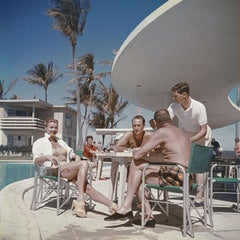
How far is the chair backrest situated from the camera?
7.34 ft

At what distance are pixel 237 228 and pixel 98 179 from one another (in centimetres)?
460

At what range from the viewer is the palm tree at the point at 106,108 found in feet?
92.9

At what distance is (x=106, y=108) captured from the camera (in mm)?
28625

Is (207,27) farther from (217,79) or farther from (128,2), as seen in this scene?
→ (217,79)

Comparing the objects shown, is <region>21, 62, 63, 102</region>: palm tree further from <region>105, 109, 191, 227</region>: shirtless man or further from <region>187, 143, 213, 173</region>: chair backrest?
<region>187, 143, 213, 173</region>: chair backrest

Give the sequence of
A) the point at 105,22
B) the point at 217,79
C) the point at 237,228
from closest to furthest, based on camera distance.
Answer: the point at 237,228
the point at 105,22
the point at 217,79

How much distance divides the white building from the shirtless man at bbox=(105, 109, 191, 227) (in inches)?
855

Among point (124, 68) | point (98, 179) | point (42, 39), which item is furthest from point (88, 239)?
point (98, 179)

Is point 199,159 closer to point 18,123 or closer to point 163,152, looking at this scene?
point 163,152

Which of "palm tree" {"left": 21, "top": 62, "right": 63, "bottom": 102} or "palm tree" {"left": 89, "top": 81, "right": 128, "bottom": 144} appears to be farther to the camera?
"palm tree" {"left": 89, "top": 81, "right": 128, "bottom": 144}

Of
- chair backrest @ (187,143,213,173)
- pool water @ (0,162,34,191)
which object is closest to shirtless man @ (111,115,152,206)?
chair backrest @ (187,143,213,173)

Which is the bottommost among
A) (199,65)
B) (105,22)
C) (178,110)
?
(178,110)

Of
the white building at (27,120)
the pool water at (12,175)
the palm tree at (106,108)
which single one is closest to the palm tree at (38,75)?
the pool water at (12,175)

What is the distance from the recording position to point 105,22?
2.79 metres
